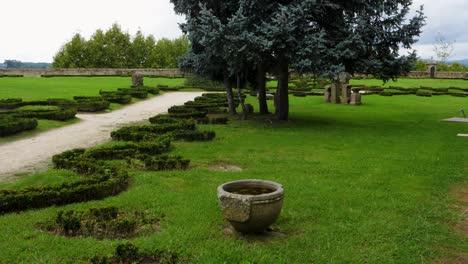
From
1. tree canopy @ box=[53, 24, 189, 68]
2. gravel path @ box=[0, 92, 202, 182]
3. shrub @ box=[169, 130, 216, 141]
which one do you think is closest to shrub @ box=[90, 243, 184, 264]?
gravel path @ box=[0, 92, 202, 182]

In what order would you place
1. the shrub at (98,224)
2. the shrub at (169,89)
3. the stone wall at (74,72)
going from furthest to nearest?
the stone wall at (74,72)
the shrub at (169,89)
the shrub at (98,224)

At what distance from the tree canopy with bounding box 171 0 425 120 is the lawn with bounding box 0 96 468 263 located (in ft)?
7.87

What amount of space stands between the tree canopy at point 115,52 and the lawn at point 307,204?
61.5 metres

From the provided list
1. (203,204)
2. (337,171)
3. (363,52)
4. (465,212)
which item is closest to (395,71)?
(363,52)

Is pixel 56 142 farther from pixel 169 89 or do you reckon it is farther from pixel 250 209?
pixel 169 89

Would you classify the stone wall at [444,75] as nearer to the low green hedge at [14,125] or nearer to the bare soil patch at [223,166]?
the low green hedge at [14,125]

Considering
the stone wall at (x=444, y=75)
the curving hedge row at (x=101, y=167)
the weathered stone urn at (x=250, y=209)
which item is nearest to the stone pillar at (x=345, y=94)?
the curving hedge row at (x=101, y=167)

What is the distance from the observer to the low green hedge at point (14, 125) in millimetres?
12141

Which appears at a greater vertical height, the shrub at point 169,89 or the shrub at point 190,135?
the shrub at point 169,89

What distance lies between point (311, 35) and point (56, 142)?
7340 mm

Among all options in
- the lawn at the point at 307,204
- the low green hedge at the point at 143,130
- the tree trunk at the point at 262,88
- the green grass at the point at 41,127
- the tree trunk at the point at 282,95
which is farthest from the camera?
the tree trunk at the point at 262,88

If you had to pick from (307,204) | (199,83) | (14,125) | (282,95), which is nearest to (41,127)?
(14,125)

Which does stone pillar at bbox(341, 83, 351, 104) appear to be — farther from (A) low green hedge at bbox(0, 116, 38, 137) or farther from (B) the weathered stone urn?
(B) the weathered stone urn

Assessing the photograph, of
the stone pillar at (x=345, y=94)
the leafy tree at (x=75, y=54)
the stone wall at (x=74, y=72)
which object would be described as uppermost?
the leafy tree at (x=75, y=54)
